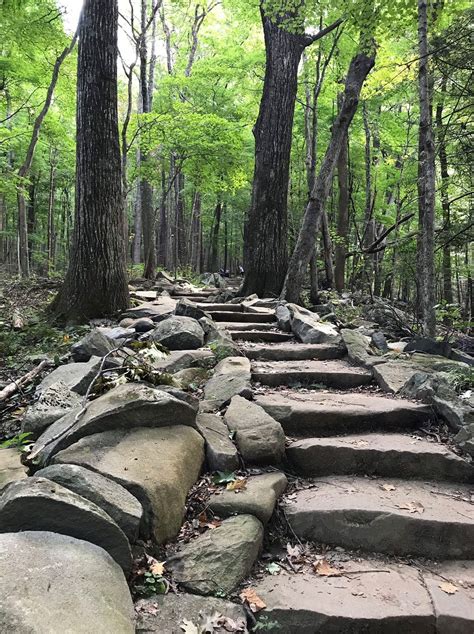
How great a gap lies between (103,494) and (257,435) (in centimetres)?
135

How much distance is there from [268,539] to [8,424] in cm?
266

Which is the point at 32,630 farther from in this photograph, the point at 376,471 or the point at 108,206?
the point at 108,206

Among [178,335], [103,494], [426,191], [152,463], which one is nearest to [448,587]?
[152,463]

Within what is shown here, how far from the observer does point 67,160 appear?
20.2 meters

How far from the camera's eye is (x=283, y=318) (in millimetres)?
7066

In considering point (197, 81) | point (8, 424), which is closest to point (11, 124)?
point (197, 81)

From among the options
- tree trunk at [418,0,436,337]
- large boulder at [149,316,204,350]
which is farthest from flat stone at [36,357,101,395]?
tree trunk at [418,0,436,337]

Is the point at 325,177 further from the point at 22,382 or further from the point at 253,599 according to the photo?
the point at 253,599

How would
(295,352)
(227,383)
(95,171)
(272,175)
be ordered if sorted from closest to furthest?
(227,383) → (295,352) → (95,171) → (272,175)

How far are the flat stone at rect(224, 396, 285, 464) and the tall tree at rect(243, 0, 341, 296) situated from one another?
19.7ft

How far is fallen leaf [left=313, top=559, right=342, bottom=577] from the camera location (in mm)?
2516

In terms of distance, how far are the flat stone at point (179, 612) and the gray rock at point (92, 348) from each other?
3174 mm

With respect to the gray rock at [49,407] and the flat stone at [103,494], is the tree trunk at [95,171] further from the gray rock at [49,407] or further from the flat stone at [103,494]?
the flat stone at [103,494]

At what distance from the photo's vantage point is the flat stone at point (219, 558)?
2.29 metres
